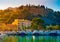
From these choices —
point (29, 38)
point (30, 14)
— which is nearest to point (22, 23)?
point (30, 14)

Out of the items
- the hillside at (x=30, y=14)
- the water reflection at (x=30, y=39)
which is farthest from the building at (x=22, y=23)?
the water reflection at (x=30, y=39)

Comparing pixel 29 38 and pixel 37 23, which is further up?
pixel 37 23

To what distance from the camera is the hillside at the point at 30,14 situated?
13.5ft

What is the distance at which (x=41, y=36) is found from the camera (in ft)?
13.8

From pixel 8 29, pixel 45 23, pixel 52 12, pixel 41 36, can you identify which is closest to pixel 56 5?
pixel 52 12

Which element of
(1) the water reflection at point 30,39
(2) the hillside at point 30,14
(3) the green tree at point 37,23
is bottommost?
(1) the water reflection at point 30,39

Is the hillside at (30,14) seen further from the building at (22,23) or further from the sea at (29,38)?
the sea at (29,38)

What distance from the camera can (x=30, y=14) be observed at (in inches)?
164

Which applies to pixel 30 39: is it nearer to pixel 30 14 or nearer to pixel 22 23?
pixel 22 23

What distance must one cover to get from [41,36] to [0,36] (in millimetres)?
847

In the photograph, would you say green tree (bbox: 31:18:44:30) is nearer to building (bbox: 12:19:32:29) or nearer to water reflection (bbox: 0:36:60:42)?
building (bbox: 12:19:32:29)

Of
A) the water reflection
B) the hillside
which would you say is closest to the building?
the hillside

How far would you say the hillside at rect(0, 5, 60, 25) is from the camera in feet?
13.5

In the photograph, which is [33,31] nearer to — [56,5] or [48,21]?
[48,21]
